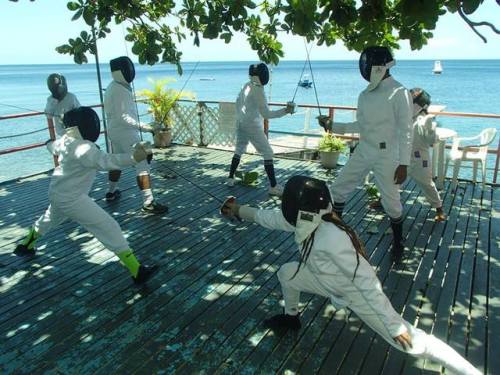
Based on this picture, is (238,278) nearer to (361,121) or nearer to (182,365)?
(182,365)

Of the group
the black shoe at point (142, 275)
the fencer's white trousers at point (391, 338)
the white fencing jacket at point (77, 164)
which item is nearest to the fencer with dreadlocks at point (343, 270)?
the fencer's white trousers at point (391, 338)

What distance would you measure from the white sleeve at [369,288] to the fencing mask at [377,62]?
245 centimetres

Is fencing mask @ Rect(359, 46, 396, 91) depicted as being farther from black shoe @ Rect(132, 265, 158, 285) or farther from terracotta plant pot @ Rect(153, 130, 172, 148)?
terracotta plant pot @ Rect(153, 130, 172, 148)

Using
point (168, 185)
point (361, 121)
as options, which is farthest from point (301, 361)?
point (168, 185)

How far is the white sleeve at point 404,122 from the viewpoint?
4.21 meters

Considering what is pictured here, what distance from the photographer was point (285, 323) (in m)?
3.29

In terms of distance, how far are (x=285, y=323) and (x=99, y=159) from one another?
215cm

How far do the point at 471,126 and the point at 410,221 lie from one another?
29483 millimetres

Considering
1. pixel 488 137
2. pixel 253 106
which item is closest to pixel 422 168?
pixel 488 137

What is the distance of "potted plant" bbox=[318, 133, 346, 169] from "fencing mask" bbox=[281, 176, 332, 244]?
581 cm

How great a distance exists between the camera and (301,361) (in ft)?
9.71

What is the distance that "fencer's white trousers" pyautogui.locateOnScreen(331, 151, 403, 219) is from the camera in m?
4.37

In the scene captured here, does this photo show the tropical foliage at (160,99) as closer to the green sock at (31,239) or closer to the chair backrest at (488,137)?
the green sock at (31,239)

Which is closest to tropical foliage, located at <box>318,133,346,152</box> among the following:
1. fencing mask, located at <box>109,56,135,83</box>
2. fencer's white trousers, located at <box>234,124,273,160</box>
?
fencer's white trousers, located at <box>234,124,273,160</box>
